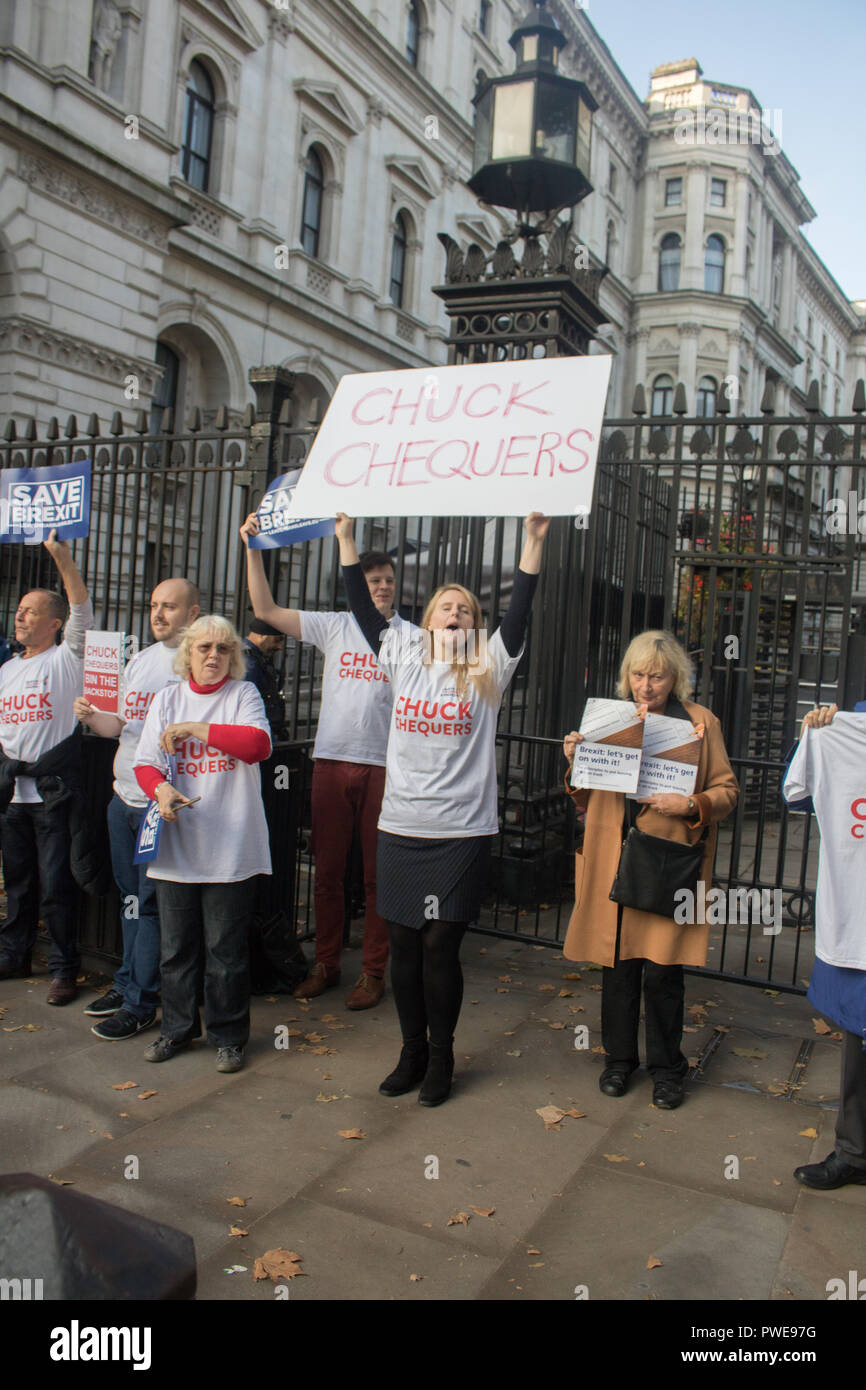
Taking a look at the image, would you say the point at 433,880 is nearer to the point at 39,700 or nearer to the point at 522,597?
the point at 522,597

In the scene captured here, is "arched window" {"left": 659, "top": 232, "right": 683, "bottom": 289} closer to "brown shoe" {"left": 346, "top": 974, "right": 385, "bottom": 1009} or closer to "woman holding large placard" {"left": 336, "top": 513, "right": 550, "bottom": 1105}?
"brown shoe" {"left": 346, "top": 974, "right": 385, "bottom": 1009}

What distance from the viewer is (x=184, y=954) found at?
4.41m

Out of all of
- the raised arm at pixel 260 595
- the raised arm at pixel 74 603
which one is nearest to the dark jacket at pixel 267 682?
the raised arm at pixel 260 595

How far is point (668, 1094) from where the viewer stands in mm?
4125

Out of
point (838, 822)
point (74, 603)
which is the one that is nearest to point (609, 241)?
point (74, 603)

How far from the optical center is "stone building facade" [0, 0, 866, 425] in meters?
16.5

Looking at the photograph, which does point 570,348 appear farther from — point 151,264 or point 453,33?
point 453,33

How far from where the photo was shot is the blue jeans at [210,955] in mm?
4363

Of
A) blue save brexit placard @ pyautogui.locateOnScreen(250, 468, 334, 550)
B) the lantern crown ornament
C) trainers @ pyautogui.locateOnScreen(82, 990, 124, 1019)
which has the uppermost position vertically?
the lantern crown ornament

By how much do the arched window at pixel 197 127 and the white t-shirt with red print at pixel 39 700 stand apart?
61.9 ft

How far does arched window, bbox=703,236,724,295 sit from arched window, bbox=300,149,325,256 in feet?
89.9

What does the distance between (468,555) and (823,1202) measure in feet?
15.0

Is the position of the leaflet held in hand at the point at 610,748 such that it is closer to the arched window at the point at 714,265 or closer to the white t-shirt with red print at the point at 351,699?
the white t-shirt with red print at the point at 351,699

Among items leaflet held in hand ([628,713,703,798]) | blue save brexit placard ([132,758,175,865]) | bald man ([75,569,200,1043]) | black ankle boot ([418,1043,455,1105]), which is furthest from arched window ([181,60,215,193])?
black ankle boot ([418,1043,455,1105])
